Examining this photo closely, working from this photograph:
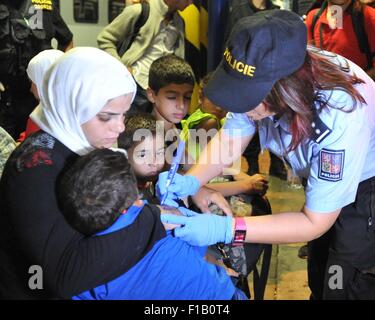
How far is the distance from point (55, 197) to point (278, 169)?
11.2ft

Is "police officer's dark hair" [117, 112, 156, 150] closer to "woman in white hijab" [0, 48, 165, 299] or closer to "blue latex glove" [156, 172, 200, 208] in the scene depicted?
"blue latex glove" [156, 172, 200, 208]

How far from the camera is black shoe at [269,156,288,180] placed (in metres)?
4.30

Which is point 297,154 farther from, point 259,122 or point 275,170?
point 275,170

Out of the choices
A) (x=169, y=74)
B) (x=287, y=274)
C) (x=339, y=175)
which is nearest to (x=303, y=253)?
(x=287, y=274)

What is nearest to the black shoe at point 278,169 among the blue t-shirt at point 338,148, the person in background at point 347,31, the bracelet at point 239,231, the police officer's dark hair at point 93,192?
the person in background at point 347,31

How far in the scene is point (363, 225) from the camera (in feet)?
4.78

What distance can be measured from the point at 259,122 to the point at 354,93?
37 cm

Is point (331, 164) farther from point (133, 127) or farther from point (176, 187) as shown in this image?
point (133, 127)

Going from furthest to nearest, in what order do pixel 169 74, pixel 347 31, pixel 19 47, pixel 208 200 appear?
pixel 347 31
pixel 19 47
pixel 169 74
pixel 208 200

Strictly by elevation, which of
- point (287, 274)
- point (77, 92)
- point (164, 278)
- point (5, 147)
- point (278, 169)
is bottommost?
point (278, 169)

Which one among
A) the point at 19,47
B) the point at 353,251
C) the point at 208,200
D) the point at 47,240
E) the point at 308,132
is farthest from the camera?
the point at 19,47

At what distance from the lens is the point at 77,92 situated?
1.27 metres

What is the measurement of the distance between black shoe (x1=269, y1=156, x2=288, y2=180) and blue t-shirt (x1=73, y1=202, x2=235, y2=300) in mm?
3135

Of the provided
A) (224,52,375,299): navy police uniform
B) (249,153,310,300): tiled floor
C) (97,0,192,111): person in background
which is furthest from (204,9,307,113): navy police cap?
(97,0,192,111): person in background
